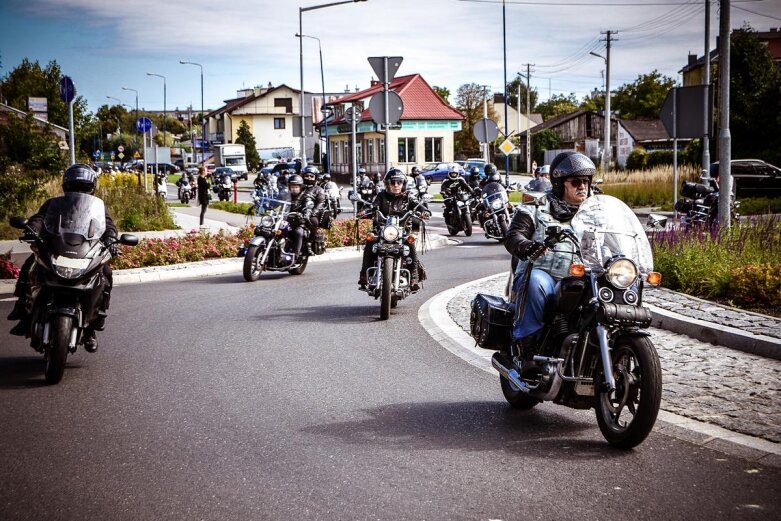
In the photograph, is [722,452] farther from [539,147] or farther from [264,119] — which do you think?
[264,119]

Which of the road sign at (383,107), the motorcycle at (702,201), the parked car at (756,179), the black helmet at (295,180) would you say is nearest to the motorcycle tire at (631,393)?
the black helmet at (295,180)

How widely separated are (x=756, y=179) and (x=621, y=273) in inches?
1262

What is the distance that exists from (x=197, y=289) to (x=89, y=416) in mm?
7536

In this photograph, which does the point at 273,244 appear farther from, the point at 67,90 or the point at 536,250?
the point at 536,250

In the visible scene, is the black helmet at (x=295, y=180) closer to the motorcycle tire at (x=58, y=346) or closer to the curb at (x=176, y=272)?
the curb at (x=176, y=272)

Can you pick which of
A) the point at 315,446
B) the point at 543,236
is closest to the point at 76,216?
the point at 315,446

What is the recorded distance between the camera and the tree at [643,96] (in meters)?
107

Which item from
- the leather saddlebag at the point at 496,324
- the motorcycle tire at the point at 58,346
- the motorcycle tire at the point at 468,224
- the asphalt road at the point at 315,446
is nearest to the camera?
the asphalt road at the point at 315,446

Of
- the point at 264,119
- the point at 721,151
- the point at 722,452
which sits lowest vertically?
the point at 722,452

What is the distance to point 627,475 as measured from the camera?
493 cm

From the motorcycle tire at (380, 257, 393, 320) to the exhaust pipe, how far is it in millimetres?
4290

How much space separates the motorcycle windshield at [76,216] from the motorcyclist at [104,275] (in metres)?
0.07

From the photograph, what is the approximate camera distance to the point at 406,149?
75.2 m

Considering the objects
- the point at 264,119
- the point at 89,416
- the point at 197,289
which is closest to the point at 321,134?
the point at 264,119
